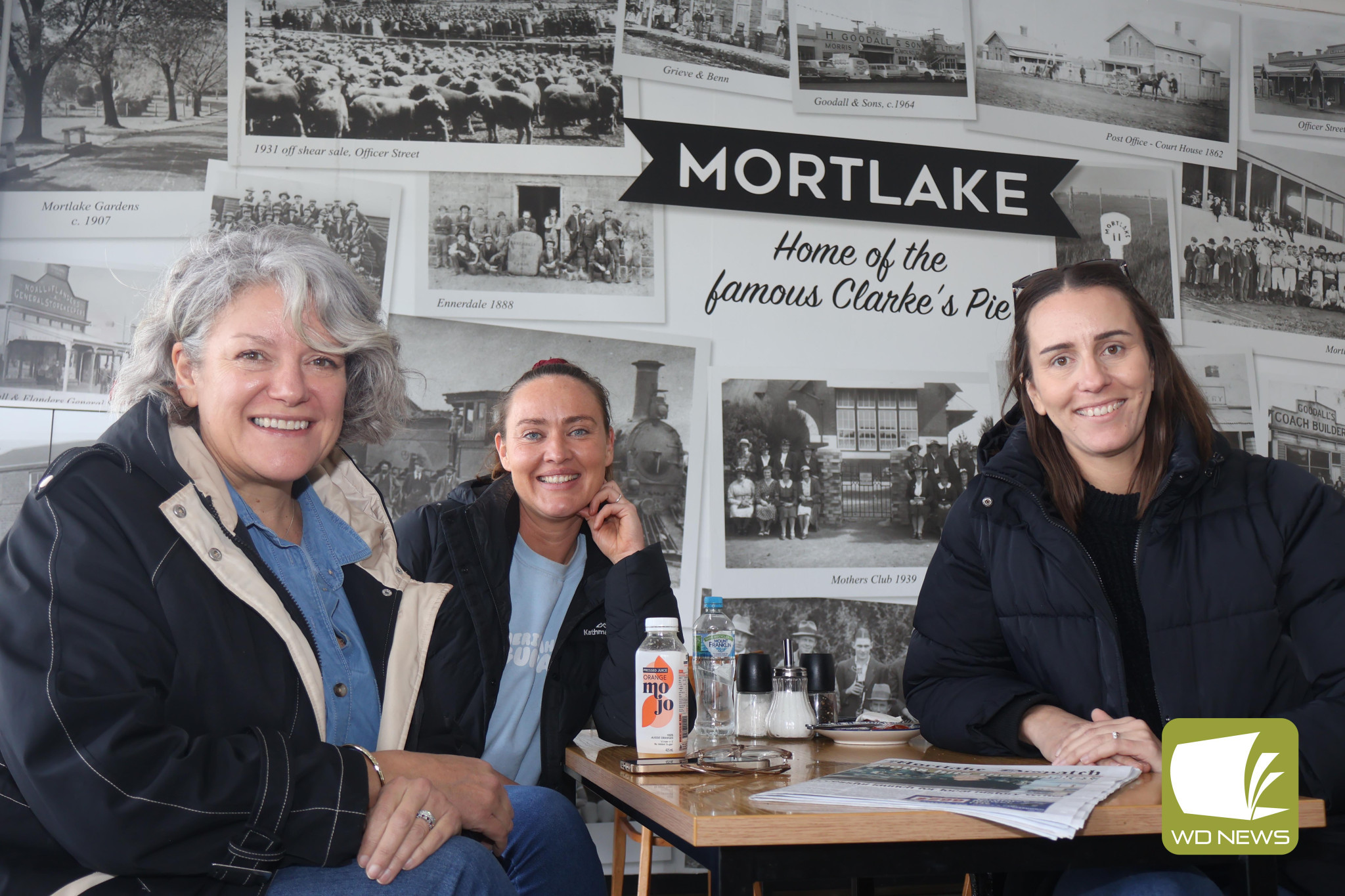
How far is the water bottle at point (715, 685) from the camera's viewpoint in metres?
1.62

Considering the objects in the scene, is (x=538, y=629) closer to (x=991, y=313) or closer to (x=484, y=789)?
(x=484, y=789)

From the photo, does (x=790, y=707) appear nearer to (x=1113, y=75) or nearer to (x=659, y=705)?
(x=659, y=705)

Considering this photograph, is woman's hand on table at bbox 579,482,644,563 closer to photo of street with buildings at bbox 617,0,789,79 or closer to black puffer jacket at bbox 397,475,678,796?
black puffer jacket at bbox 397,475,678,796

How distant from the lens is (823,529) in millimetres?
2631

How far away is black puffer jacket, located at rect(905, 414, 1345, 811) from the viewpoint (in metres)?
1.30

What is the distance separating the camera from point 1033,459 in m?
1.53

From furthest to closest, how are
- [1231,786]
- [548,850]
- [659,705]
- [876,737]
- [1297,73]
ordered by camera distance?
[1297,73] < [876,737] < [548,850] < [659,705] < [1231,786]

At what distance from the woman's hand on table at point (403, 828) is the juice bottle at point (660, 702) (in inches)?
11.5

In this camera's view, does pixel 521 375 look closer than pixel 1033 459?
No

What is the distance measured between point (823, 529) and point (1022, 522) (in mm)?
1201

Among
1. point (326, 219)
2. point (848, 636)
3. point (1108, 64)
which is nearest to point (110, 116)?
point (326, 219)

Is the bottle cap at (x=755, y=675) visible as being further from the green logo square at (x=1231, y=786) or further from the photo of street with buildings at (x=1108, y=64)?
the photo of street with buildings at (x=1108, y=64)

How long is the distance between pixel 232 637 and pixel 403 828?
25cm

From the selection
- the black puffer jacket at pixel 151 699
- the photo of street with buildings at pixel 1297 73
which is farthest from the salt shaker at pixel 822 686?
the photo of street with buildings at pixel 1297 73
